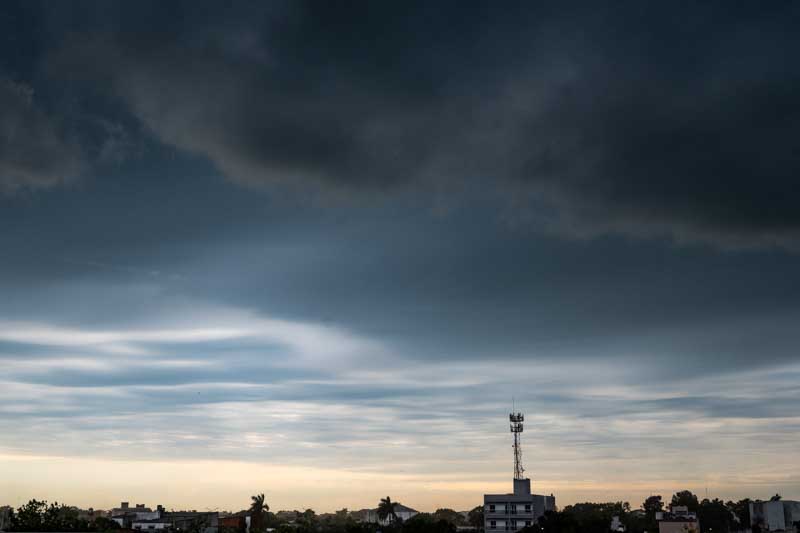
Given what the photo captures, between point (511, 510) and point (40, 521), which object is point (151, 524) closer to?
Result: point (40, 521)

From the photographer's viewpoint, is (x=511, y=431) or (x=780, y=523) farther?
(x=511, y=431)

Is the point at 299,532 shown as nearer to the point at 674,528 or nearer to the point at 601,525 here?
the point at 601,525

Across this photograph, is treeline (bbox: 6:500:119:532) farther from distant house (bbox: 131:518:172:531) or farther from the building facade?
the building facade

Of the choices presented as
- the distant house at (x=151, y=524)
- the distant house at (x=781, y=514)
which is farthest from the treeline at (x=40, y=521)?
the distant house at (x=781, y=514)

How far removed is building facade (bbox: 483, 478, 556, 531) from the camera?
566ft

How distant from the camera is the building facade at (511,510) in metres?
172

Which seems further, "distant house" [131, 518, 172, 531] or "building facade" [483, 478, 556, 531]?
"distant house" [131, 518, 172, 531]

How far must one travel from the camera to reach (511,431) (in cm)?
18962

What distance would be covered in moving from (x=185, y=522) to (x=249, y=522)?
16251 mm

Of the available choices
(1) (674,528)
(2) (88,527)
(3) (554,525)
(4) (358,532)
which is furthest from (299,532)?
(1) (674,528)

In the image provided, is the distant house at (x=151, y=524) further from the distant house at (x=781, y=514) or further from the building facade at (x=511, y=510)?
the distant house at (x=781, y=514)

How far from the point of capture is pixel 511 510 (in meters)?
173

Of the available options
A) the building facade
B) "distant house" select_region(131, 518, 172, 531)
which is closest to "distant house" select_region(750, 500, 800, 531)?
the building facade

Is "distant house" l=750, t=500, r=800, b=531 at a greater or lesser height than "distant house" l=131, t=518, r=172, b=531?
greater
